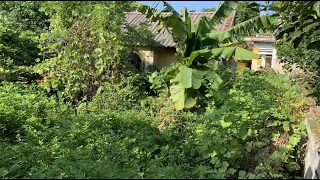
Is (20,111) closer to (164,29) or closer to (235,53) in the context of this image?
(235,53)

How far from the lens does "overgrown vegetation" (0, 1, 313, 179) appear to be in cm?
366

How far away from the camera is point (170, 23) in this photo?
6.61 meters

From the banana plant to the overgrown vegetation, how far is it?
0.09 ft

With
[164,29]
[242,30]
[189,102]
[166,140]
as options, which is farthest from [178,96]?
[164,29]

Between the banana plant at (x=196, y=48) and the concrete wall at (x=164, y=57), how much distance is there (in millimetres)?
3071

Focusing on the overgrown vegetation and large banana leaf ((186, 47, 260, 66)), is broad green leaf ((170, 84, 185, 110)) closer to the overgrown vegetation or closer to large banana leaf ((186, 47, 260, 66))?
the overgrown vegetation

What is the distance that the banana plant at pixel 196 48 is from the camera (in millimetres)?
5871

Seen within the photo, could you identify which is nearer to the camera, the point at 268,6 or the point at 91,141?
the point at 268,6

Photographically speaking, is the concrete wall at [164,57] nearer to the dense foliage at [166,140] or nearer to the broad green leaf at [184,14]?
the broad green leaf at [184,14]

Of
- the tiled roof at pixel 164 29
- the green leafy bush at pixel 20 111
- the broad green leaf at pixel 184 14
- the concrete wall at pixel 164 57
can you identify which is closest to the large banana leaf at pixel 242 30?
the broad green leaf at pixel 184 14

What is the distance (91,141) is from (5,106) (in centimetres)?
215

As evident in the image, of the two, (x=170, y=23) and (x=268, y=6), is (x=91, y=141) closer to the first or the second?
(x=268, y=6)

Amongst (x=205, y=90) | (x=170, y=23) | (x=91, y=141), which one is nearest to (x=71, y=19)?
(x=170, y=23)

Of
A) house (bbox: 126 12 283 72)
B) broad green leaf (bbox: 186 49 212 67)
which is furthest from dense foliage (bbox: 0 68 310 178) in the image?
house (bbox: 126 12 283 72)
